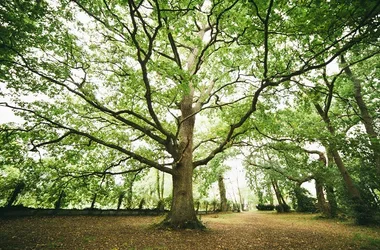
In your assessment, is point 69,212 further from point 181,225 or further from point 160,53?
point 160,53

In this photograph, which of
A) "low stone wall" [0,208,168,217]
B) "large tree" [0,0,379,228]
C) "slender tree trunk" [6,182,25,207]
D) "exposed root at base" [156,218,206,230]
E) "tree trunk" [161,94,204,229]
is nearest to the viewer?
"large tree" [0,0,379,228]

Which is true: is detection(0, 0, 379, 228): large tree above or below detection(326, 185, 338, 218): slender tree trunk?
above

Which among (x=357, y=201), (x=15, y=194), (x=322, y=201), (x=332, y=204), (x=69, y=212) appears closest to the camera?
(x=15, y=194)

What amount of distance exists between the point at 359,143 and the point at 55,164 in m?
11.7

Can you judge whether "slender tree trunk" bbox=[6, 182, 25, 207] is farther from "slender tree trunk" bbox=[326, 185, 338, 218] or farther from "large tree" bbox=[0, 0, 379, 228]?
"slender tree trunk" bbox=[326, 185, 338, 218]

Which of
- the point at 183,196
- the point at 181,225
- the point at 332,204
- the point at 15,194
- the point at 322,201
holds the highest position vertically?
the point at 15,194

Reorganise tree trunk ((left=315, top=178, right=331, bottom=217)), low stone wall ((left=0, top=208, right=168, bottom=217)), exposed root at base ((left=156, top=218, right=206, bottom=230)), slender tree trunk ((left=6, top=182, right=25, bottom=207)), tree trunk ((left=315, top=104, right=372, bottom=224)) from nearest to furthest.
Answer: exposed root at base ((left=156, top=218, right=206, bottom=230)), low stone wall ((left=0, top=208, right=168, bottom=217)), slender tree trunk ((left=6, top=182, right=25, bottom=207)), tree trunk ((left=315, top=104, right=372, bottom=224)), tree trunk ((left=315, top=178, right=331, bottom=217))

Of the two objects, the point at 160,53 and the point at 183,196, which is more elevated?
the point at 160,53

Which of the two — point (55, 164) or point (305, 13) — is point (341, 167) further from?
point (55, 164)

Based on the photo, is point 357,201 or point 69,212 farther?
point 357,201

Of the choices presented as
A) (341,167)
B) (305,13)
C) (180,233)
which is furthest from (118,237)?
(341,167)

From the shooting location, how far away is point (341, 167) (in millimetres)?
11602

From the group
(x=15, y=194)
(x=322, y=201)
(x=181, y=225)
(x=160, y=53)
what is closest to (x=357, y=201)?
(x=322, y=201)

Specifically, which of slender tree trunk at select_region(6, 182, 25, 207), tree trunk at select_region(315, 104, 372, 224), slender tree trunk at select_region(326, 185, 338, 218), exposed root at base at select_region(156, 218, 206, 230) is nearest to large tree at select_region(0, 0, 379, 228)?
exposed root at base at select_region(156, 218, 206, 230)
